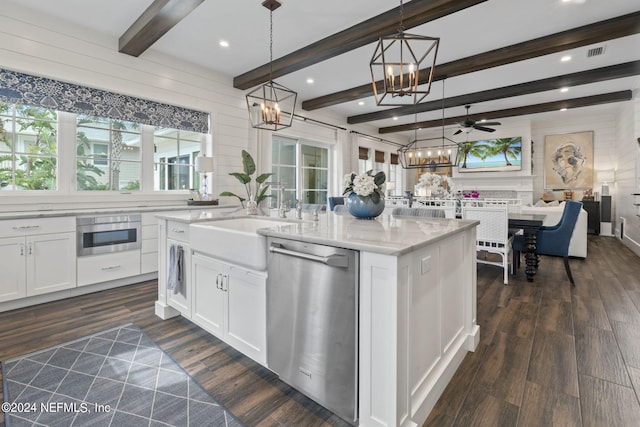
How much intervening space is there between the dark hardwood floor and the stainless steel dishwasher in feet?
0.60

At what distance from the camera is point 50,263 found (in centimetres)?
312

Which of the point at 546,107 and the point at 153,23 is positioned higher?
the point at 546,107

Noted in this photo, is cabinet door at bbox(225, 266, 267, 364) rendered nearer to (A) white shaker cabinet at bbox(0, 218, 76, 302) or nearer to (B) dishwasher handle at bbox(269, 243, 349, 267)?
(B) dishwasher handle at bbox(269, 243, 349, 267)

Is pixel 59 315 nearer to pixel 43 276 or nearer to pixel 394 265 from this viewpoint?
pixel 43 276

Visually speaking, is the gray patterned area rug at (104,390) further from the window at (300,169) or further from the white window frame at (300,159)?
the window at (300,169)

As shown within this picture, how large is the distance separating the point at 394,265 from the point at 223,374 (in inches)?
54.4

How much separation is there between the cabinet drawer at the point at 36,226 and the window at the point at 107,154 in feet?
2.19

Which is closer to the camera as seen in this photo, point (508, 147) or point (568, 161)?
point (568, 161)

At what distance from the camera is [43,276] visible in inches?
121

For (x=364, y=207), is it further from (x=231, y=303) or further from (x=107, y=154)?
(x=107, y=154)

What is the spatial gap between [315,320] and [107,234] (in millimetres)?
3125

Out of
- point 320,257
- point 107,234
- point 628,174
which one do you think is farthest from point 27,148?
point 628,174

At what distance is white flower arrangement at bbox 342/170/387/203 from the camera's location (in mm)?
2279

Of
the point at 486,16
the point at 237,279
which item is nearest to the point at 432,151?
the point at 486,16
